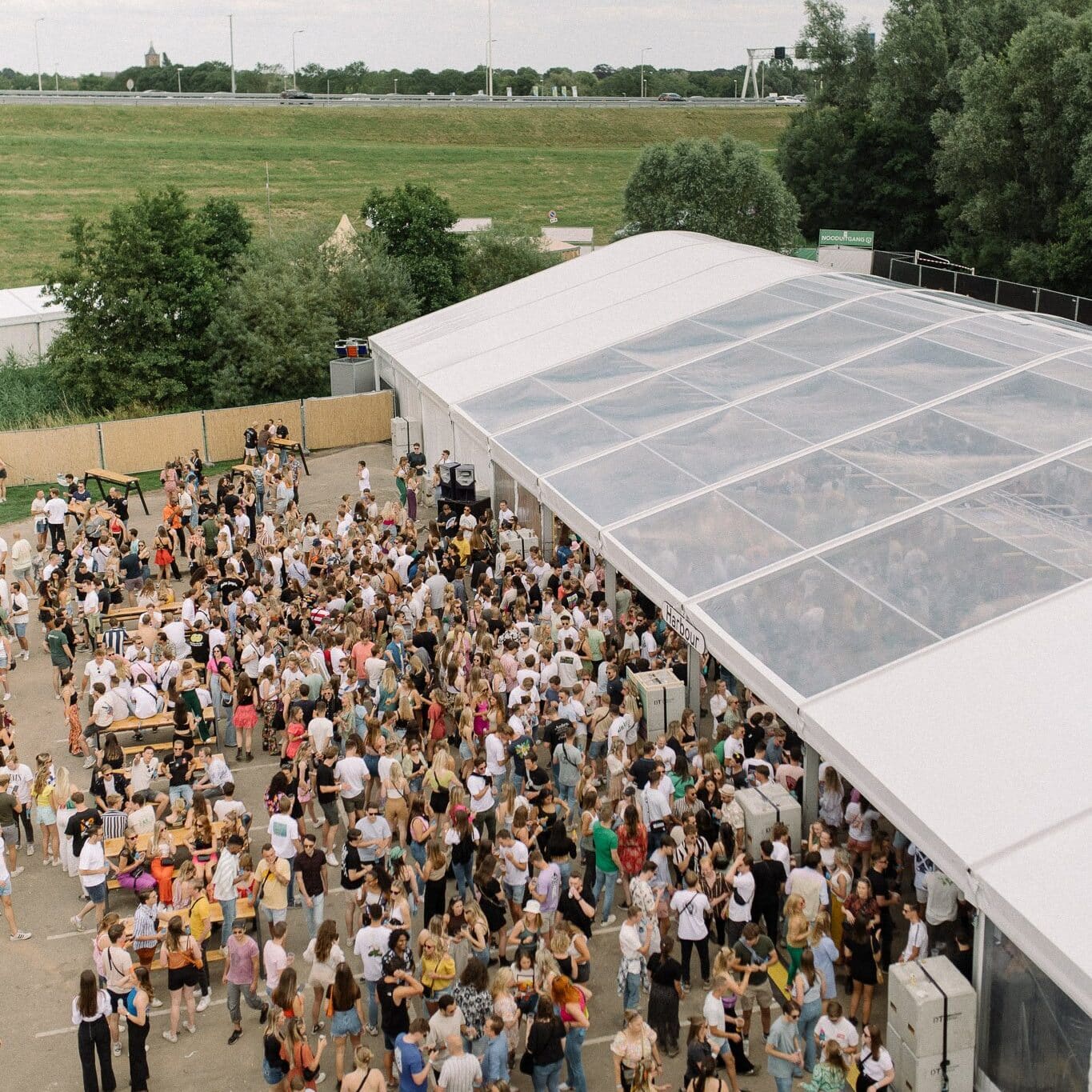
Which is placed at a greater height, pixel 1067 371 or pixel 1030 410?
pixel 1067 371

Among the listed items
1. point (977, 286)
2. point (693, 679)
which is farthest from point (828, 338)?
point (977, 286)

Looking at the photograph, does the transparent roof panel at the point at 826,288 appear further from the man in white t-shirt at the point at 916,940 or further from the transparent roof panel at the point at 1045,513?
the man in white t-shirt at the point at 916,940

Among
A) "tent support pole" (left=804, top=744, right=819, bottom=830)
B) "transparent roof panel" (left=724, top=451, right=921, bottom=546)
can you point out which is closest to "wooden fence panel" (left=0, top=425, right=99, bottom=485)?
"transparent roof panel" (left=724, top=451, right=921, bottom=546)

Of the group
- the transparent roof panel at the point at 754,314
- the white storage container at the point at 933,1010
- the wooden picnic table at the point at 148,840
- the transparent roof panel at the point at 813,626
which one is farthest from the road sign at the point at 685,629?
the transparent roof panel at the point at 754,314

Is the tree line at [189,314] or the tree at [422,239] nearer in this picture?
the tree line at [189,314]

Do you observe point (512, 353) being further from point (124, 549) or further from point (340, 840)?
point (340, 840)

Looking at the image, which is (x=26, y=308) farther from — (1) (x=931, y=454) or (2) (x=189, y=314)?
(1) (x=931, y=454)
